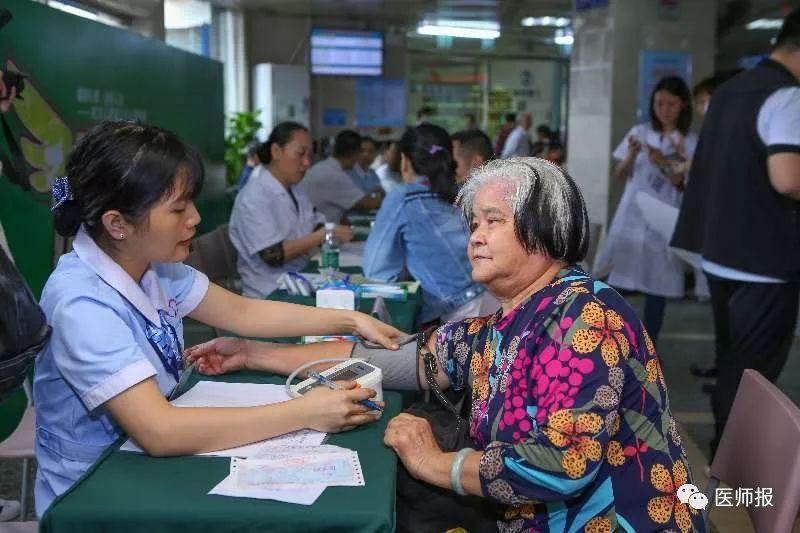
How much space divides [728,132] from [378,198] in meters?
4.11

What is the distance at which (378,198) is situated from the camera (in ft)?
22.4

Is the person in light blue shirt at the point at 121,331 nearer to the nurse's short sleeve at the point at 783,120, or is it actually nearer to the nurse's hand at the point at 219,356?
the nurse's hand at the point at 219,356

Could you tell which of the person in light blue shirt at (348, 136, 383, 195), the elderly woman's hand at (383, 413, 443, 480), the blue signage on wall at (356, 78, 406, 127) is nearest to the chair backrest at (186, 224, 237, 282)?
the elderly woman's hand at (383, 413, 443, 480)

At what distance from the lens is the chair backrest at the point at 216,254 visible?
3828mm

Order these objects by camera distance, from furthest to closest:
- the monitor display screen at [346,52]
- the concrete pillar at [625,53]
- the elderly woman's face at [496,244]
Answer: the monitor display screen at [346,52] < the concrete pillar at [625,53] < the elderly woman's face at [496,244]

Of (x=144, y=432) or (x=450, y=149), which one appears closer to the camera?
(x=144, y=432)

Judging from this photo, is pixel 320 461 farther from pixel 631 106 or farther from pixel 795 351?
pixel 631 106

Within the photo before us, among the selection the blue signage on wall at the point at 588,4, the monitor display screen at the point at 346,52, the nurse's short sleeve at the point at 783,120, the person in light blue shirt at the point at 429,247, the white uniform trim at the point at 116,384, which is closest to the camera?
the white uniform trim at the point at 116,384

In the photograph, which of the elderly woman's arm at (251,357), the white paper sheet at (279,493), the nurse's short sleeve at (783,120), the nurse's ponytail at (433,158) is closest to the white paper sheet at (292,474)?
the white paper sheet at (279,493)

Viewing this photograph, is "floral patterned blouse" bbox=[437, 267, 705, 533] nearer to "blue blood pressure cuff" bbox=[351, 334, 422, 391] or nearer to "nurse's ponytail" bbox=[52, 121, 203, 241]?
"blue blood pressure cuff" bbox=[351, 334, 422, 391]

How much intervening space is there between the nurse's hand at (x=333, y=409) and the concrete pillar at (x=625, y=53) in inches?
211

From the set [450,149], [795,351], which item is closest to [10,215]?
[450,149]

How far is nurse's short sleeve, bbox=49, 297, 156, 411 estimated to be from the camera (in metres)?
1.43

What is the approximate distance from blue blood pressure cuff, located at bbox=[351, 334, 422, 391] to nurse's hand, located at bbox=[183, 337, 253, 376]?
258 mm
